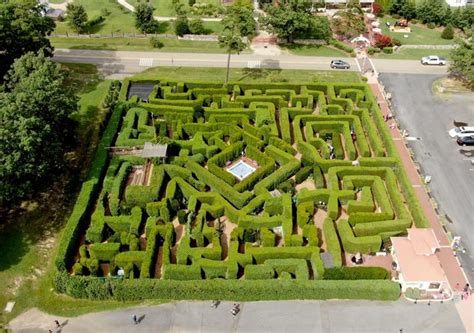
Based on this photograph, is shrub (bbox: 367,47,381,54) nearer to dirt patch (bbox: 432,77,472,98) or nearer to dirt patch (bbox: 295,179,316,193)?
dirt patch (bbox: 432,77,472,98)

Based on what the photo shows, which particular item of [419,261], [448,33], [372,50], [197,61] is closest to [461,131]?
[372,50]

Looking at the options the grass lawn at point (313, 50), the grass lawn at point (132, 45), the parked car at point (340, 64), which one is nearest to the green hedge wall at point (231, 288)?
the parked car at point (340, 64)

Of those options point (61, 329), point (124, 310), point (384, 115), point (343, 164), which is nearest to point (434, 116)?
point (384, 115)

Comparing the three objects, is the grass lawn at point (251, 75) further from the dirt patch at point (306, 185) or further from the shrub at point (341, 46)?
the dirt patch at point (306, 185)

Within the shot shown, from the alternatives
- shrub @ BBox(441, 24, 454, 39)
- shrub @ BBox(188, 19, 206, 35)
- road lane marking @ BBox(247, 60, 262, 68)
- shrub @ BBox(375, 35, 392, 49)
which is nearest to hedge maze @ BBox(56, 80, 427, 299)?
road lane marking @ BBox(247, 60, 262, 68)

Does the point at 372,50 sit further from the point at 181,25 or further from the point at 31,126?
the point at 31,126

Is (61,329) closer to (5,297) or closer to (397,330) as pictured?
(5,297)
